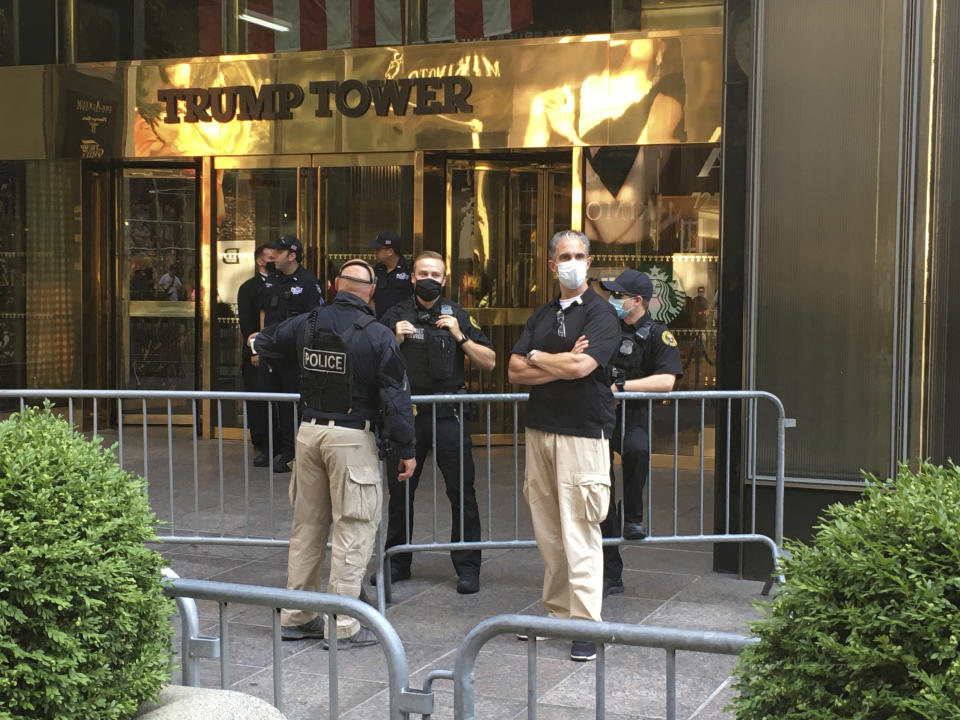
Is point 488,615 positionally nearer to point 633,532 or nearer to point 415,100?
point 633,532

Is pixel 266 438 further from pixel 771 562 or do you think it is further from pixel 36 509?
pixel 36 509

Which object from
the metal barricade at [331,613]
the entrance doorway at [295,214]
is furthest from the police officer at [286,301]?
the metal barricade at [331,613]

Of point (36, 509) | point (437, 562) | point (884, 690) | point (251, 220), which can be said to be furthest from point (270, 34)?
point (884, 690)

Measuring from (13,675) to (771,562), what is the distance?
16.9 feet

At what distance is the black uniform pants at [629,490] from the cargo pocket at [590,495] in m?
1.15

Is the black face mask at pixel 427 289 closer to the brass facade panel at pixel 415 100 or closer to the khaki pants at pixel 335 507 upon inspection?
the khaki pants at pixel 335 507

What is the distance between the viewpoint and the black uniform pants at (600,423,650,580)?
23.5 feet

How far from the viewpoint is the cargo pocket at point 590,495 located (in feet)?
19.4

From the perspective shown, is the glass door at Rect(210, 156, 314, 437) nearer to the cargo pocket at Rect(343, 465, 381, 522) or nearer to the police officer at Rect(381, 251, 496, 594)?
the police officer at Rect(381, 251, 496, 594)

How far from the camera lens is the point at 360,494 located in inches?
243

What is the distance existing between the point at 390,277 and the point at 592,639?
7.30 meters

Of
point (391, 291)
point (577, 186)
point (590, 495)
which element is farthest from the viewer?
point (577, 186)

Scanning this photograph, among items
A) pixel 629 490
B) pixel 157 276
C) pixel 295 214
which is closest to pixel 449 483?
pixel 629 490

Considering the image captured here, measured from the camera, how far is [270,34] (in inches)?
507
